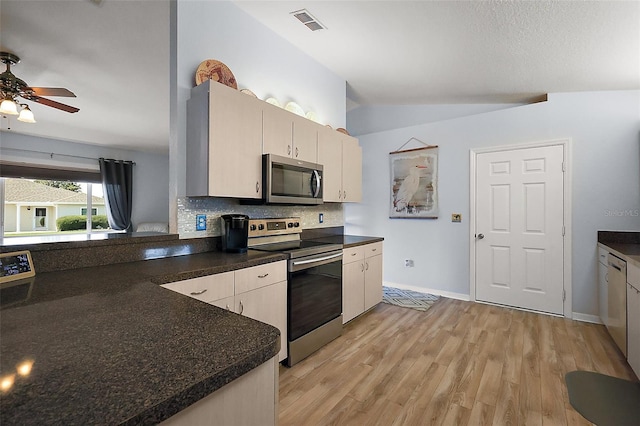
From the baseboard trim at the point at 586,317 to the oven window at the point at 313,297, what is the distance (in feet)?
8.88

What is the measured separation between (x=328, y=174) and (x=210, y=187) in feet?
4.72

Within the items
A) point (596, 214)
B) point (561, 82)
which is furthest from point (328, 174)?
point (596, 214)

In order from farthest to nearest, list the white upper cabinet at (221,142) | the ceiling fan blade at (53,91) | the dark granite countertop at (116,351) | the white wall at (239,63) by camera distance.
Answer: the ceiling fan blade at (53,91) → the white wall at (239,63) → the white upper cabinet at (221,142) → the dark granite countertop at (116,351)

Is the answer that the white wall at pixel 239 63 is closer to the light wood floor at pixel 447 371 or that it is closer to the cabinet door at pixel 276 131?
the cabinet door at pixel 276 131

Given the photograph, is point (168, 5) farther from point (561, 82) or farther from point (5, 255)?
point (561, 82)

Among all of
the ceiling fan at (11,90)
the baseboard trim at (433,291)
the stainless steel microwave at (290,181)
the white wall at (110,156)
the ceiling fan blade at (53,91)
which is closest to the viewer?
the stainless steel microwave at (290,181)

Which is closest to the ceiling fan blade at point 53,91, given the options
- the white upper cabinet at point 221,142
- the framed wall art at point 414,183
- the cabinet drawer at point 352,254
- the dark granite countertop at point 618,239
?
the white upper cabinet at point 221,142

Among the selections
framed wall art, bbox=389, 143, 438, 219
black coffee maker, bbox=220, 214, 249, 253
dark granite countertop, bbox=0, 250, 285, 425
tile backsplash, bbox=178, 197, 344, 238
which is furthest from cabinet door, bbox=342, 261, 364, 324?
dark granite countertop, bbox=0, 250, 285, 425

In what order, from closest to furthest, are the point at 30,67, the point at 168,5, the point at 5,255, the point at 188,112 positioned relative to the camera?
1. the point at 5,255
2. the point at 188,112
3. the point at 168,5
4. the point at 30,67

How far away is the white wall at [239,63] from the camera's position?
2.15m

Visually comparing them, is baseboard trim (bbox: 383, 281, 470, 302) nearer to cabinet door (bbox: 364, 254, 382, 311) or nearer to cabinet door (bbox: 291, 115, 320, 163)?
cabinet door (bbox: 364, 254, 382, 311)

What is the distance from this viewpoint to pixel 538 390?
6.68ft

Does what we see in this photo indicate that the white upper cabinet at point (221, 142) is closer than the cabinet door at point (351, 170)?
Yes

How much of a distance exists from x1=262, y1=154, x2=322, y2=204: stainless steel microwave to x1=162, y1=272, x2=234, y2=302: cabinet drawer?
80cm
